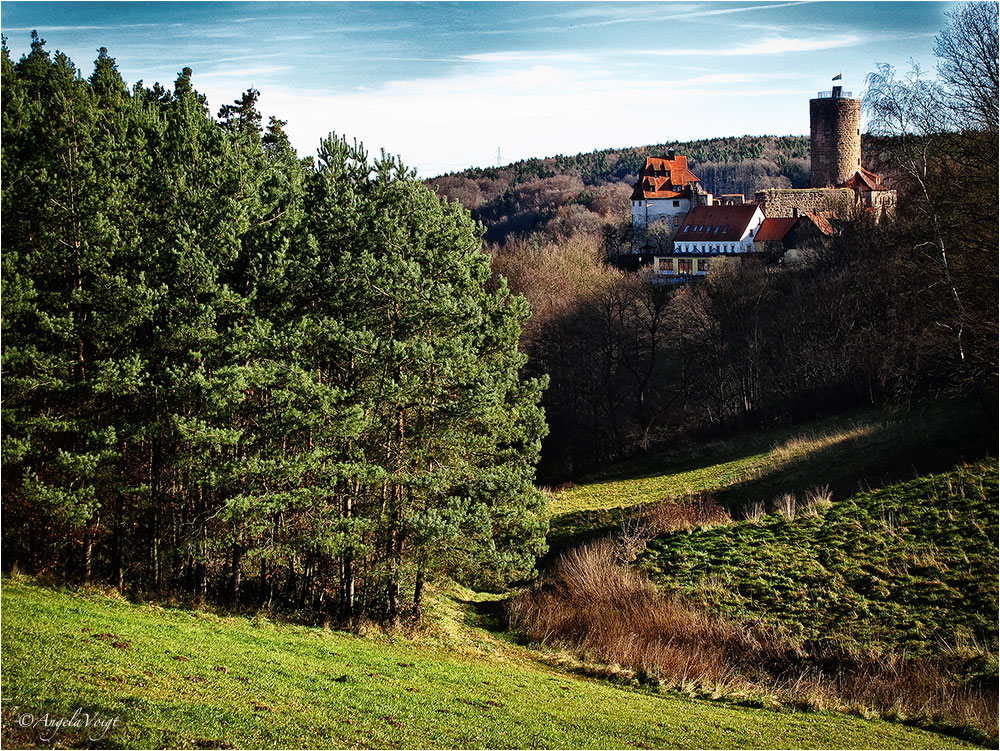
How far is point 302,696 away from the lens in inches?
445

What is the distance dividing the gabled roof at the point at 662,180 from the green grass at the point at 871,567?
57962mm

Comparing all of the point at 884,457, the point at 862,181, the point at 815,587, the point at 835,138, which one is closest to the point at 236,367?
the point at 815,587

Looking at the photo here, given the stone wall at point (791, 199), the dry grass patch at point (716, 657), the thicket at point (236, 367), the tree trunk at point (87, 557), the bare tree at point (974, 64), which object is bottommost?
the dry grass patch at point (716, 657)

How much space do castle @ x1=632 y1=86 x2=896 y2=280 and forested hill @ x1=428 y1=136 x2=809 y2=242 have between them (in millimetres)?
5773

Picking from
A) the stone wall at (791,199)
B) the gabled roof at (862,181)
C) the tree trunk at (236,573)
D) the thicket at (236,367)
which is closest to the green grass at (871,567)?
the thicket at (236,367)

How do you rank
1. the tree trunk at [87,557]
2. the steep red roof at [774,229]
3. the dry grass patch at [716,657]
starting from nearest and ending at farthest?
the dry grass patch at [716,657], the tree trunk at [87,557], the steep red roof at [774,229]

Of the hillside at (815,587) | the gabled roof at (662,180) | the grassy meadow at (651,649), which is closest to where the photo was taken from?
the grassy meadow at (651,649)

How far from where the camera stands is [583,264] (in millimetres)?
53469

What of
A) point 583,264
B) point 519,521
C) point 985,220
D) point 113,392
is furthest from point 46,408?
point 583,264

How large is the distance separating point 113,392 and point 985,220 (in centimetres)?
1758

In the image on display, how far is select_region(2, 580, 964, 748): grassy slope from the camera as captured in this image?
31.5ft

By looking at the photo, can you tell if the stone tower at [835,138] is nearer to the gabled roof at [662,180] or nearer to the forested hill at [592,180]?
the gabled roof at [662,180]

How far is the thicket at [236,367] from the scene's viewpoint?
15.1 metres

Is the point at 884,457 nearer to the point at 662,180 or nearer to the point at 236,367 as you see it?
the point at 236,367
